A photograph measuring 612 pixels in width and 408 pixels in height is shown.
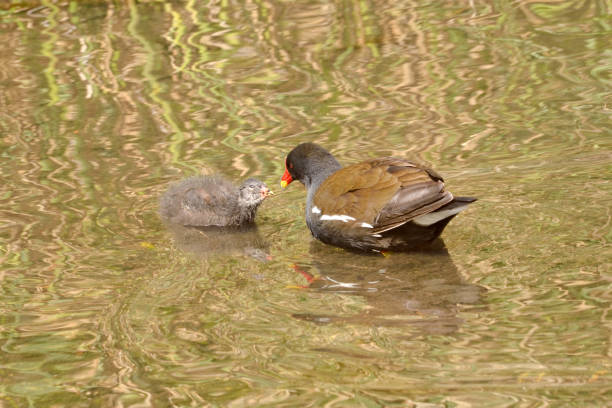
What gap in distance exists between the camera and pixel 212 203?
21.9ft

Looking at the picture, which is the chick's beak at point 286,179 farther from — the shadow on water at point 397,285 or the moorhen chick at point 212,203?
the shadow on water at point 397,285

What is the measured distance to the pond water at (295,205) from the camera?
4.43 m

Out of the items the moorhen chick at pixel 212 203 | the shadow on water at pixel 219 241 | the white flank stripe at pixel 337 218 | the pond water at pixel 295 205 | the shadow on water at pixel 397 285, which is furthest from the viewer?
the moorhen chick at pixel 212 203

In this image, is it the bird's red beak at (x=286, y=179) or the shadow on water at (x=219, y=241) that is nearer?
the shadow on water at (x=219, y=241)

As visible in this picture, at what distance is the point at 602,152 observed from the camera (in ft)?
22.2

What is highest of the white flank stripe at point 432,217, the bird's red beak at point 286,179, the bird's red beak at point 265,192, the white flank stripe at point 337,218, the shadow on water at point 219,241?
the white flank stripe at point 432,217

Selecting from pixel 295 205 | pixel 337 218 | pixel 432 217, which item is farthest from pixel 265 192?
pixel 432 217

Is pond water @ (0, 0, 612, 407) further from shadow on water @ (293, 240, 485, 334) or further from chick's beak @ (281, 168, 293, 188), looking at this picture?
chick's beak @ (281, 168, 293, 188)

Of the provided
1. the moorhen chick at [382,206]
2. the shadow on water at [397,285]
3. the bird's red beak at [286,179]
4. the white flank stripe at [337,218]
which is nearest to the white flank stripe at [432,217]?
the moorhen chick at [382,206]

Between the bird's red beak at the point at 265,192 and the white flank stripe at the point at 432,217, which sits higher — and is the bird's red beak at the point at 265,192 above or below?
below

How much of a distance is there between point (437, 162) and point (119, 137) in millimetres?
2436

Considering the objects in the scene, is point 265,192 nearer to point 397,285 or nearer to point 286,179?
point 286,179

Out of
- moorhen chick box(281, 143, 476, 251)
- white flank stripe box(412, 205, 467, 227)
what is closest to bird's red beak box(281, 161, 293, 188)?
moorhen chick box(281, 143, 476, 251)

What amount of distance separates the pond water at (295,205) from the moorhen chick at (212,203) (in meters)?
0.11
